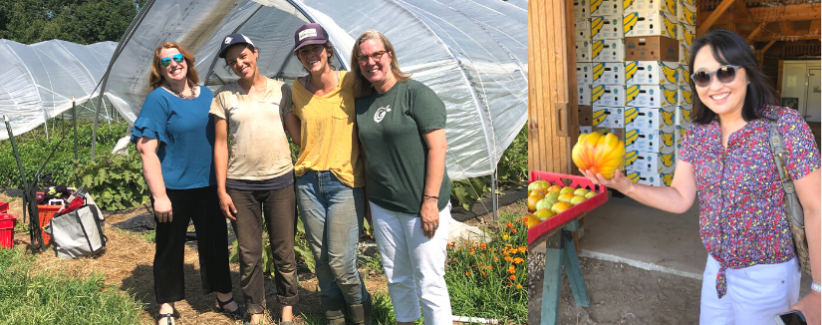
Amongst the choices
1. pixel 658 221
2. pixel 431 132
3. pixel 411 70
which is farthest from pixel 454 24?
pixel 431 132

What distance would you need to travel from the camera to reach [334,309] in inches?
121

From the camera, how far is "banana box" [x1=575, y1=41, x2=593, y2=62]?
13.0ft

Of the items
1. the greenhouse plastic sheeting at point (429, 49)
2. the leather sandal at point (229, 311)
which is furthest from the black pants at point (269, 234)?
the greenhouse plastic sheeting at point (429, 49)

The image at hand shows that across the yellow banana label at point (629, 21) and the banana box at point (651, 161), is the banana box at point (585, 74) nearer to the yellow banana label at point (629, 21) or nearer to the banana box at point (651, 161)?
the yellow banana label at point (629, 21)

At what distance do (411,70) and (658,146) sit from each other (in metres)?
1.86

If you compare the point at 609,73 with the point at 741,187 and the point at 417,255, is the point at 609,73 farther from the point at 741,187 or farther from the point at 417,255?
the point at 741,187

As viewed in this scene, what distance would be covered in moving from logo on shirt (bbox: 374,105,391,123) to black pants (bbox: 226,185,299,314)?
94 centimetres

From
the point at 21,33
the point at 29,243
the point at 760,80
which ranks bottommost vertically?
the point at 29,243

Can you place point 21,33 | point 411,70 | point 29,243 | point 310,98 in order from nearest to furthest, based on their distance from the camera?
1. point 310,98
2. point 411,70
3. point 29,243
4. point 21,33

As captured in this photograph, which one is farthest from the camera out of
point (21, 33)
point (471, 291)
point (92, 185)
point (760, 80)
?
point (21, 33)

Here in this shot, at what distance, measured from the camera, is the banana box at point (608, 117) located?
3977 mm

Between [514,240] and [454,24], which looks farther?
[454,24]

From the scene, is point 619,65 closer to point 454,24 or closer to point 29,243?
point 454,24

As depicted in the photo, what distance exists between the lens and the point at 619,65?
12.7 ft
